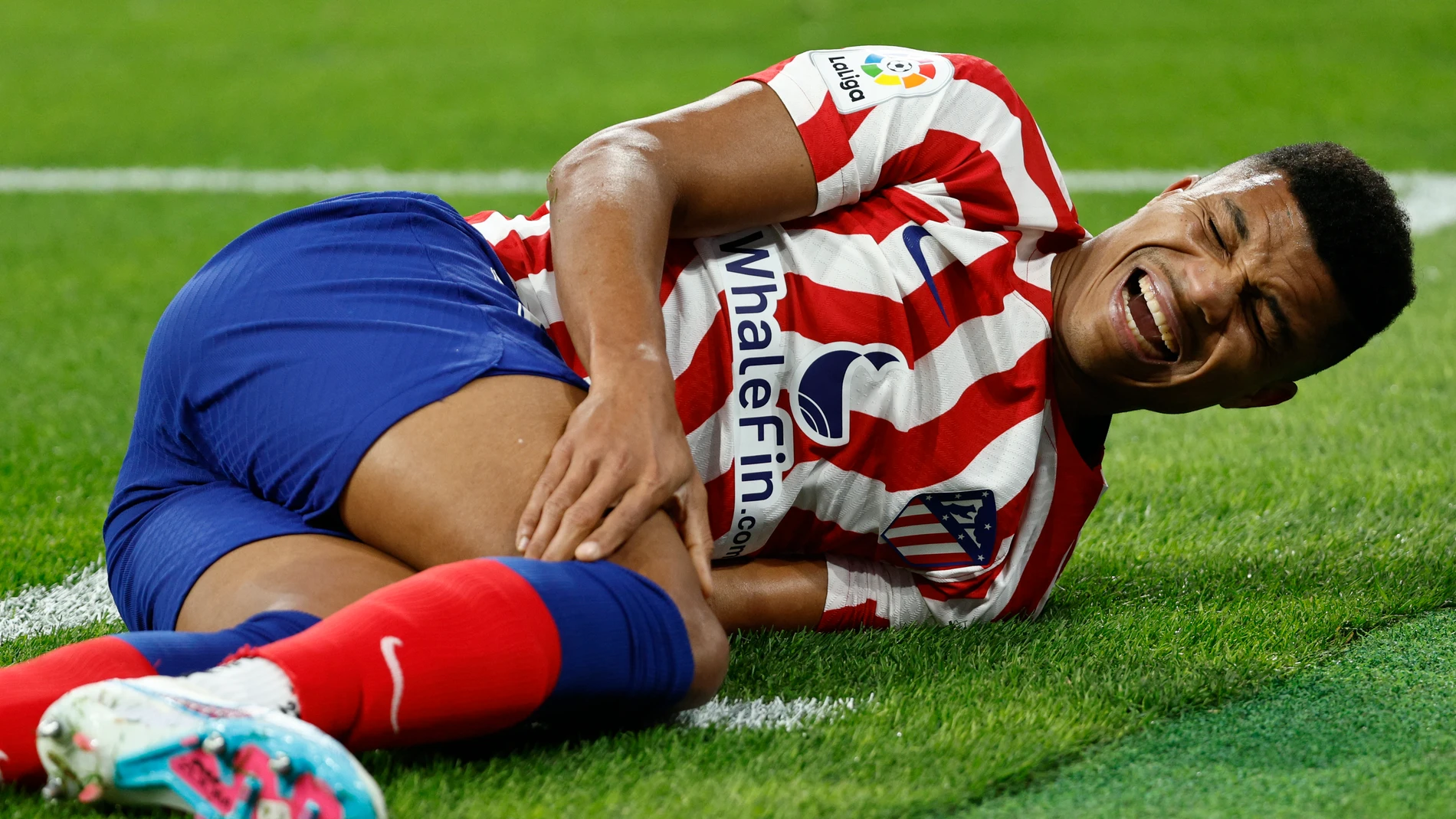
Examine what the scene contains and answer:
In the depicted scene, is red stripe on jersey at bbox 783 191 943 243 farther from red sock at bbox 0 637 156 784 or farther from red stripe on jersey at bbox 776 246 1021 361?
red sock at bbox 0 637 156 784

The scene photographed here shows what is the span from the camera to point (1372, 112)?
7.69 m

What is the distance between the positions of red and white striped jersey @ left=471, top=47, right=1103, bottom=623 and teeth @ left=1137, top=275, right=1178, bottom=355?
0.44ft

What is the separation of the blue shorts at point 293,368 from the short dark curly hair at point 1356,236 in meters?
0.99

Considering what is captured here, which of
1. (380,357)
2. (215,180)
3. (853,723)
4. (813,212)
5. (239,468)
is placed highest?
(813,212)

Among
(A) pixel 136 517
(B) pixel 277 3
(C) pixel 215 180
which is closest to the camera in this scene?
(A) pixel 136 517

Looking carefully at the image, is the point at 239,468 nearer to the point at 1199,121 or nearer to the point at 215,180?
the point at 215,180

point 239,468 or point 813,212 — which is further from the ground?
point 813,212

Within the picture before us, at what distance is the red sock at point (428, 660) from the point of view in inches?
53.6

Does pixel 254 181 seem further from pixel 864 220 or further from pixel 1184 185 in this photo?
pixel 1184 185

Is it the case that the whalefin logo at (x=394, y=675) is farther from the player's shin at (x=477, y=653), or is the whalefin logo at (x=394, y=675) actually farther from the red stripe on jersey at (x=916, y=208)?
the red stripe on jersey at (x=916, y=208)

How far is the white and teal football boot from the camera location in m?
1.24

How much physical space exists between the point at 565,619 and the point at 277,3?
1140cm

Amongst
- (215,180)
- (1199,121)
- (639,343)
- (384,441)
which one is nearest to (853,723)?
(639,343)

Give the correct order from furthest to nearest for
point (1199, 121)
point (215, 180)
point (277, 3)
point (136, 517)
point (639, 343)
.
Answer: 1. point (277, 3)
2. point (1199, 121)
3. point (215, 180)
4. point (136, 517)
5. point (639, 343)
